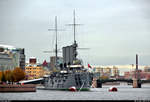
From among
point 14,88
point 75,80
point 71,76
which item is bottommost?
point 14,88

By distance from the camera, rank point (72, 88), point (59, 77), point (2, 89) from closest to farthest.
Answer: point (2, 89), point (72, 88), point (59, 77)

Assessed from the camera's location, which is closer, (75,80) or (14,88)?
(14,88)

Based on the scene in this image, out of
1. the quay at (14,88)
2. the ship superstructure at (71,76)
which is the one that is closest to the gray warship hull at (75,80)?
the ship superstructure at (71,76)

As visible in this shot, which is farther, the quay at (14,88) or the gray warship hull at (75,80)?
the gray warship hull at (75,80)

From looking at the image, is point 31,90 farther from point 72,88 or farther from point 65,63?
point 65,63

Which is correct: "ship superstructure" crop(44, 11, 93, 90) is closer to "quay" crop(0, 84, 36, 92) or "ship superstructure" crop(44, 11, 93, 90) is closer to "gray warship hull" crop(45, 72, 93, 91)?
"gray warship hull" crop(45, 72, 93, 91)

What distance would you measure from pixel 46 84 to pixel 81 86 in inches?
1059

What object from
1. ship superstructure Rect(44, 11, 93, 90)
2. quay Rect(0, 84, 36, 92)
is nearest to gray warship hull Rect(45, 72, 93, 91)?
ship superstructure Rect(44, 11, 93, 90)

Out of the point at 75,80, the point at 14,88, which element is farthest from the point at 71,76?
the point at 14,88

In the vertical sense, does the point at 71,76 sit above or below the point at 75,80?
above

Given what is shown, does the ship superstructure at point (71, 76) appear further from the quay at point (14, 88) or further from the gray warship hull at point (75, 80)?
the quay at point (14, 88)

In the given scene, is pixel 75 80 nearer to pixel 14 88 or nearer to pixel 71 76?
pixel 71 76

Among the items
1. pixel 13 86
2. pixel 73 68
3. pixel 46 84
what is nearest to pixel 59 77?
pixel 73 68

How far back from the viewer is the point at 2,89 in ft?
465
